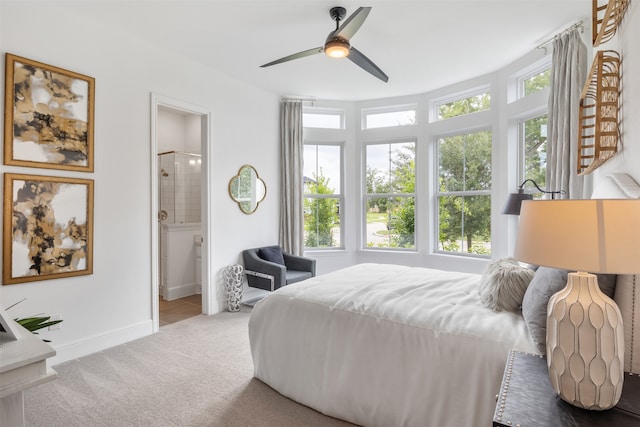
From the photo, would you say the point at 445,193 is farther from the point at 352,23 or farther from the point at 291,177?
the point at 352,23

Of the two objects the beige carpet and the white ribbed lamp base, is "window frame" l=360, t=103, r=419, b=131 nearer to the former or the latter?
the beige carpet

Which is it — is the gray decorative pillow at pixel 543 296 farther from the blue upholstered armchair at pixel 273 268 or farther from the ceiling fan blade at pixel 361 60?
the blue upholstered armchair at pixel 273 268

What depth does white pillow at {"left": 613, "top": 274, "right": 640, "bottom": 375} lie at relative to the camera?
49.3 inches

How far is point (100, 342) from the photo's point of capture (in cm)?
293

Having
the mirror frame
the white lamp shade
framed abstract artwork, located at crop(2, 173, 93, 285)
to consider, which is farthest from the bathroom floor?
the white lamp shade

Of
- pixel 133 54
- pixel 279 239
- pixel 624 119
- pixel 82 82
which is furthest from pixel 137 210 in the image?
pixel 624 119

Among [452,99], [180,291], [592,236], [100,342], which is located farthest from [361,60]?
[180,291]

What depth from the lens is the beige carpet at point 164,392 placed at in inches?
78.4

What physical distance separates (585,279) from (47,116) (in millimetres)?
3499

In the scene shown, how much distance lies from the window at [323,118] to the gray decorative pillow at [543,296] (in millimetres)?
4163

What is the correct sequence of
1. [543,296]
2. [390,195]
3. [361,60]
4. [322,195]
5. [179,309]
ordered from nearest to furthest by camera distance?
[543,296] < [361,60] < [179,309] < [390,195] < [322,195]

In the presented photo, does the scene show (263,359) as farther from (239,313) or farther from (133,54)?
(133,54)

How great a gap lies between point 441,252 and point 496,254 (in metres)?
0.83

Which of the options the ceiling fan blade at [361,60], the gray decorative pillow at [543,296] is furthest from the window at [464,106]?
the gray decorative pillow at [543,296]
